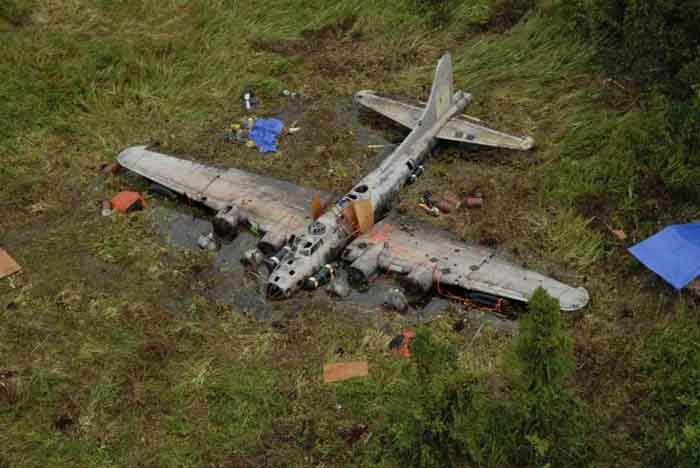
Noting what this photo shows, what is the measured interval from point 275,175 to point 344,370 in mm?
7380

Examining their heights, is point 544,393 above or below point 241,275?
above

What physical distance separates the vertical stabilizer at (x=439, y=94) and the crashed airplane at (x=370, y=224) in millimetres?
28

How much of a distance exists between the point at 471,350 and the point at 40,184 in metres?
13.2

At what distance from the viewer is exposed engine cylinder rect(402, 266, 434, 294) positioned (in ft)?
47.9

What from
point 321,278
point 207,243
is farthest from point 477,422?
point 207,243

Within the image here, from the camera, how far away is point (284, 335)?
14289 mm

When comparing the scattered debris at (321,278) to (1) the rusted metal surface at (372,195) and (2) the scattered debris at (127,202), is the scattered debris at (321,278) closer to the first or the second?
(1) the rusted metal surface at (372,195)

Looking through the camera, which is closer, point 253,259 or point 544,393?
point 544,393

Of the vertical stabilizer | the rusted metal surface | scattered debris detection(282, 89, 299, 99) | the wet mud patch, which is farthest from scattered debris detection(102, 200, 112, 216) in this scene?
the vertical stabilizer

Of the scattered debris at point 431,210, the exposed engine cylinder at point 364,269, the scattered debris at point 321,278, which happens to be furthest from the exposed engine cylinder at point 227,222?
the scattered debris at point 431,210

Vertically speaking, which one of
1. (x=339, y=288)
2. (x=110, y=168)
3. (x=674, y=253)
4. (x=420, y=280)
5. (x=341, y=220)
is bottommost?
(x=110, y=168)

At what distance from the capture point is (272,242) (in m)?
15.8

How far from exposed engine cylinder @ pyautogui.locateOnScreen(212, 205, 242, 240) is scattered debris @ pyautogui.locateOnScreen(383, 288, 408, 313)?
443 centimetres

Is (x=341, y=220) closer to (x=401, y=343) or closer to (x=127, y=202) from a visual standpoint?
(x=401, y=343)
